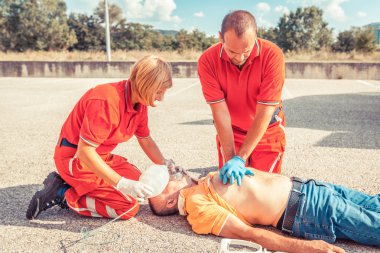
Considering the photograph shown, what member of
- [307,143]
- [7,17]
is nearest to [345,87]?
[307,143]

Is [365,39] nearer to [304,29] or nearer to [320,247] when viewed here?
[304,29]

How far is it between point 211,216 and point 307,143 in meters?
2.95

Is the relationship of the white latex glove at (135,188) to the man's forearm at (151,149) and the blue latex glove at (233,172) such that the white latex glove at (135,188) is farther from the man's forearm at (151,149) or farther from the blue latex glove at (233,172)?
the man's forearm at (151,149)

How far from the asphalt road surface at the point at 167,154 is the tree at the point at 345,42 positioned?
1290 inches

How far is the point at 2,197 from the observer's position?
319 cm

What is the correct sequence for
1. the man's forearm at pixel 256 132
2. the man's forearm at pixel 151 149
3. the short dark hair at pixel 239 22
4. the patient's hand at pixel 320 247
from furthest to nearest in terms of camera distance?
1. the man's forearm at pixel 151 149
2. the man's forearm at pixel 256 132
3. the short dark hair at pixel 239 22
4. the patient's hand at pixel 320 247

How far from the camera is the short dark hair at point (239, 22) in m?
2.61

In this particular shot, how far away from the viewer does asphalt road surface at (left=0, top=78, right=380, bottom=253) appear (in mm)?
2492

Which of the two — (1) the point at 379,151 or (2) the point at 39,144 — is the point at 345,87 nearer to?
(1) the point at 379,151

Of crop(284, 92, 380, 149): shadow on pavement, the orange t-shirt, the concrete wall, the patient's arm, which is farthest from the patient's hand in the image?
the concrete wall

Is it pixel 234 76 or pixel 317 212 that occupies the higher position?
pixel 234 76

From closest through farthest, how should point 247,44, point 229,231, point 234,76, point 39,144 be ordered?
point 229,231
point 247,44
point 234,76
point 39,144

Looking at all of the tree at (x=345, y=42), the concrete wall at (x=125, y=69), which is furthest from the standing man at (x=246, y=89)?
the tree at (x=345, y=42)

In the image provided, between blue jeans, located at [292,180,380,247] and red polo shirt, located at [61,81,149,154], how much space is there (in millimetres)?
1206
